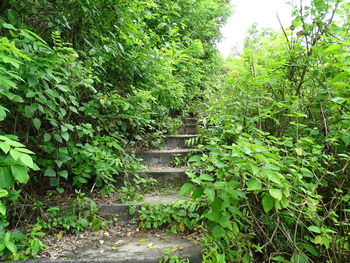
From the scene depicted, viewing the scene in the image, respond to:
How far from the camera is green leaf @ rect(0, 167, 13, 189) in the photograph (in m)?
1.28

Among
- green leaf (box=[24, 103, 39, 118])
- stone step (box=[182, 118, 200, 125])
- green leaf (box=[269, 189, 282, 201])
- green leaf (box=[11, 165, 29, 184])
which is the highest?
green leaf (box=[24, 103, 39, 118])

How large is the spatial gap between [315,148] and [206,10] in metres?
6.10

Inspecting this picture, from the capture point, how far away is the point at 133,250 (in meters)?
1.87

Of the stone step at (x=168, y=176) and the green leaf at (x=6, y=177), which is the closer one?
the green leaf at (x=6, y=177)

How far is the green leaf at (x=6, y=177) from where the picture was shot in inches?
50.4

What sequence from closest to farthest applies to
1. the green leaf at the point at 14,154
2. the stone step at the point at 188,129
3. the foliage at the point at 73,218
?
the green leaf at the point at 14,154, the foliage at the point at 73,218, the stone step at the point at 188,129

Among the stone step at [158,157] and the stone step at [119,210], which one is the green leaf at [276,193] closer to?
the stone step at [119,210]

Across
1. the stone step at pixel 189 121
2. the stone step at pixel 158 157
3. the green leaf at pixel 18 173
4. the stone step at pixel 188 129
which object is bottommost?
the stone step at pixel 158 157

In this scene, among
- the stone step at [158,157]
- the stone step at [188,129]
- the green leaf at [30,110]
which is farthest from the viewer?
the stone step at [188,129]

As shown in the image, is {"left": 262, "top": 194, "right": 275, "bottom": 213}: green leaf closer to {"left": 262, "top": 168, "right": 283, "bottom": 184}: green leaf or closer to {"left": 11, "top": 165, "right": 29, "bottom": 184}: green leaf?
{"left": 262, "top": 168, "right": 283, "bottom": 184}: green leaf

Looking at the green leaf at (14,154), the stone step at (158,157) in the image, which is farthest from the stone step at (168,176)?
the green leaf at (14,154)

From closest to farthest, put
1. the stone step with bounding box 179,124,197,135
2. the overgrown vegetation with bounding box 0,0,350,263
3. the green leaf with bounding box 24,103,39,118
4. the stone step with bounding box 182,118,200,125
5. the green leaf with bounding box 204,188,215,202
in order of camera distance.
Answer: the green leaf with bounding box 204,188,215,202 → the overgrown vegetation with bounding box 0,0,350,263 → the green leaf with bounding box 24,103,39,118 → the stone step with bounding box 179,124,197,135 → the stone step with bounding box 182,118,200,125

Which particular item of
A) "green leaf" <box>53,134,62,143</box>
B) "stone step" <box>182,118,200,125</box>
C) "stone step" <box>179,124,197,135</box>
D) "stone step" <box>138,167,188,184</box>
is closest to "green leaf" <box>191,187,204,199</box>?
"green leaf" <box>53,134,62,143</box>

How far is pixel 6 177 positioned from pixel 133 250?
1141mm
